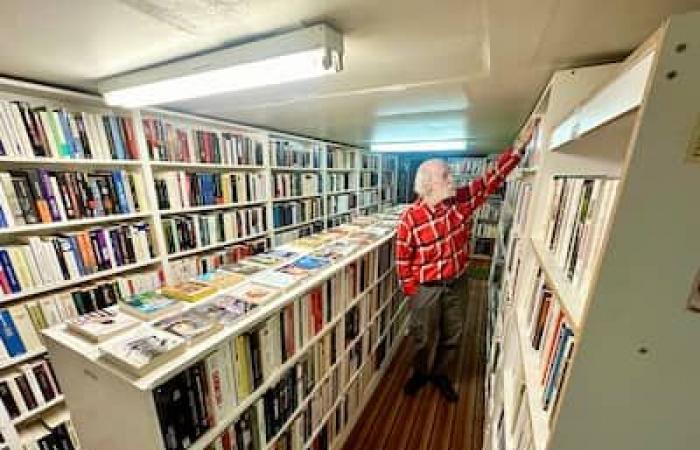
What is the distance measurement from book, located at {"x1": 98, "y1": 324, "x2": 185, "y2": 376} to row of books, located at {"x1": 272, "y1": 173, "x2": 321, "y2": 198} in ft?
7.36

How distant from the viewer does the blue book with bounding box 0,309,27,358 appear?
1.33 meters

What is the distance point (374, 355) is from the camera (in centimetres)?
216

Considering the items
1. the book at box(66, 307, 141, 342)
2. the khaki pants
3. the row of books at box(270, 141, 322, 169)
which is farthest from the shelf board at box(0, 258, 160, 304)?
the khaki pants

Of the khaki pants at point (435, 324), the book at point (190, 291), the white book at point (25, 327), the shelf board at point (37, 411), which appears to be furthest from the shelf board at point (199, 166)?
the khaki pants at point (435, 324)

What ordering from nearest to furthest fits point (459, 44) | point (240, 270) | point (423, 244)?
point (459, 44) → point (240, 270) → point (423, 244)

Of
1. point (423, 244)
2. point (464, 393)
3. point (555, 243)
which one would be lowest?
point (464, 393)

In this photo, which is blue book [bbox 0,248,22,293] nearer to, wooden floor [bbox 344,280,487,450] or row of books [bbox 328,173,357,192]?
wooden floor [bbox 344,280,487,450]

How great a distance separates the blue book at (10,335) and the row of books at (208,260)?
0.74 metres

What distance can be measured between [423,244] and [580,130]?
1209 millimetres

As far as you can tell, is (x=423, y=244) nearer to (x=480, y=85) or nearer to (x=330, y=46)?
(x=480, y=85)

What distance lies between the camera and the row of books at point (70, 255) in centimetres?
138

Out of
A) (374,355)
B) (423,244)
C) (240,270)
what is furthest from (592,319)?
(374,355)

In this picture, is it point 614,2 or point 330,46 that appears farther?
point 330,46

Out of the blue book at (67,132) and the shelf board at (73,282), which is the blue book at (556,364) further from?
the blue book at (67,132)
